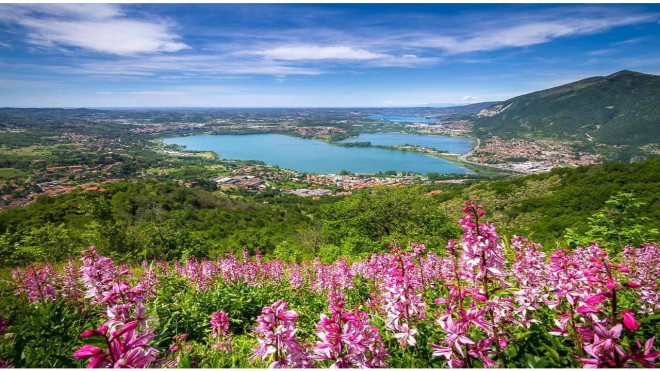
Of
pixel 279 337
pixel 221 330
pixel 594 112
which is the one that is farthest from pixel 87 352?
pixel 594 112

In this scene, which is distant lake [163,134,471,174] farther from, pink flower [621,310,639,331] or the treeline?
pink flower [621,310,639,331]

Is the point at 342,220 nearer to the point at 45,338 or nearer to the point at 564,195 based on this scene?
the point at 45,338

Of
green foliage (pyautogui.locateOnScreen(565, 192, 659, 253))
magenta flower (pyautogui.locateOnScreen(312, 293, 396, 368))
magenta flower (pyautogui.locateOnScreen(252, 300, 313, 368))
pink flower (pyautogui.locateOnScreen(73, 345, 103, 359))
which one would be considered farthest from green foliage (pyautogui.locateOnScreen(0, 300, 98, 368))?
green foliage (pyautogui.locateOnScreen(565, 192, 659, 253))

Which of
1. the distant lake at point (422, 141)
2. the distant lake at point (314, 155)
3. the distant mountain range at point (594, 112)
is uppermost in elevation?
the distant mountain range at point (594, 112)

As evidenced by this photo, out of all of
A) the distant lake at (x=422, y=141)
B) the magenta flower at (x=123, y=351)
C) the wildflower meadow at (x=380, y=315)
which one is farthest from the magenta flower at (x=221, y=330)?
the distant lake at (x=422, y=141)

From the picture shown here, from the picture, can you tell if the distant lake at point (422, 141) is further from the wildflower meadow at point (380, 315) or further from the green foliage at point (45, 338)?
the green foliage at point (45, 338)

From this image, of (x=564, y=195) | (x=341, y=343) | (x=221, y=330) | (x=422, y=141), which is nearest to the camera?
(x=341, y=343)
